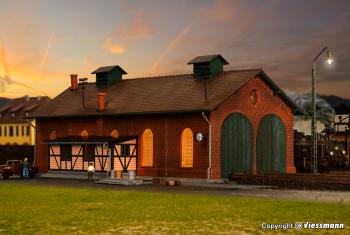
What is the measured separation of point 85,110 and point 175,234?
33780mm

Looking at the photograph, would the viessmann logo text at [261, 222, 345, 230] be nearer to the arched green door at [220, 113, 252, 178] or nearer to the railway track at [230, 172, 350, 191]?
the railway track at [230, 172, 350, 191]

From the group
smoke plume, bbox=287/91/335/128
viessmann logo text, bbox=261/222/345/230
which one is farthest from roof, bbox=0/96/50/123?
viessmann logo text, bbox=261/222/345/230

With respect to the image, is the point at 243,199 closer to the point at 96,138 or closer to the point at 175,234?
the point at 175,234

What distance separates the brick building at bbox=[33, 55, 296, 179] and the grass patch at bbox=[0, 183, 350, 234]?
12.9 meters

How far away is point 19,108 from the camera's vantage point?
10625 centimetres

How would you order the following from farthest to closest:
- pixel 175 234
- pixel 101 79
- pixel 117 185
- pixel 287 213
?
pixel 101 79 < pixel 117 185 < pixel 287 213 < pixel 175 234

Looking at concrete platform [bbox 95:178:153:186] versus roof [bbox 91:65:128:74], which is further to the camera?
roof [bbox 91:65:128:74]

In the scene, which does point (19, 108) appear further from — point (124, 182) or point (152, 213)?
point (152, 213)

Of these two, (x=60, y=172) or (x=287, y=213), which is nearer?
(x=287, y=213)

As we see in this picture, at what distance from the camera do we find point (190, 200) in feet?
83.6

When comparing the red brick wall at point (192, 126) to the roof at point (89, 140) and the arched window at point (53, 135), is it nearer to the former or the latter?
the roof at point (89, 140)

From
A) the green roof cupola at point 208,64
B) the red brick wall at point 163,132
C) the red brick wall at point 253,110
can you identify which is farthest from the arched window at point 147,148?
the green roof cupola at point 208,64

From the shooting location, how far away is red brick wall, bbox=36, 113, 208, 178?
4044cm

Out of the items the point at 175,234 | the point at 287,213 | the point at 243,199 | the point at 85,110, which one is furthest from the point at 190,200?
the point at 85,110
